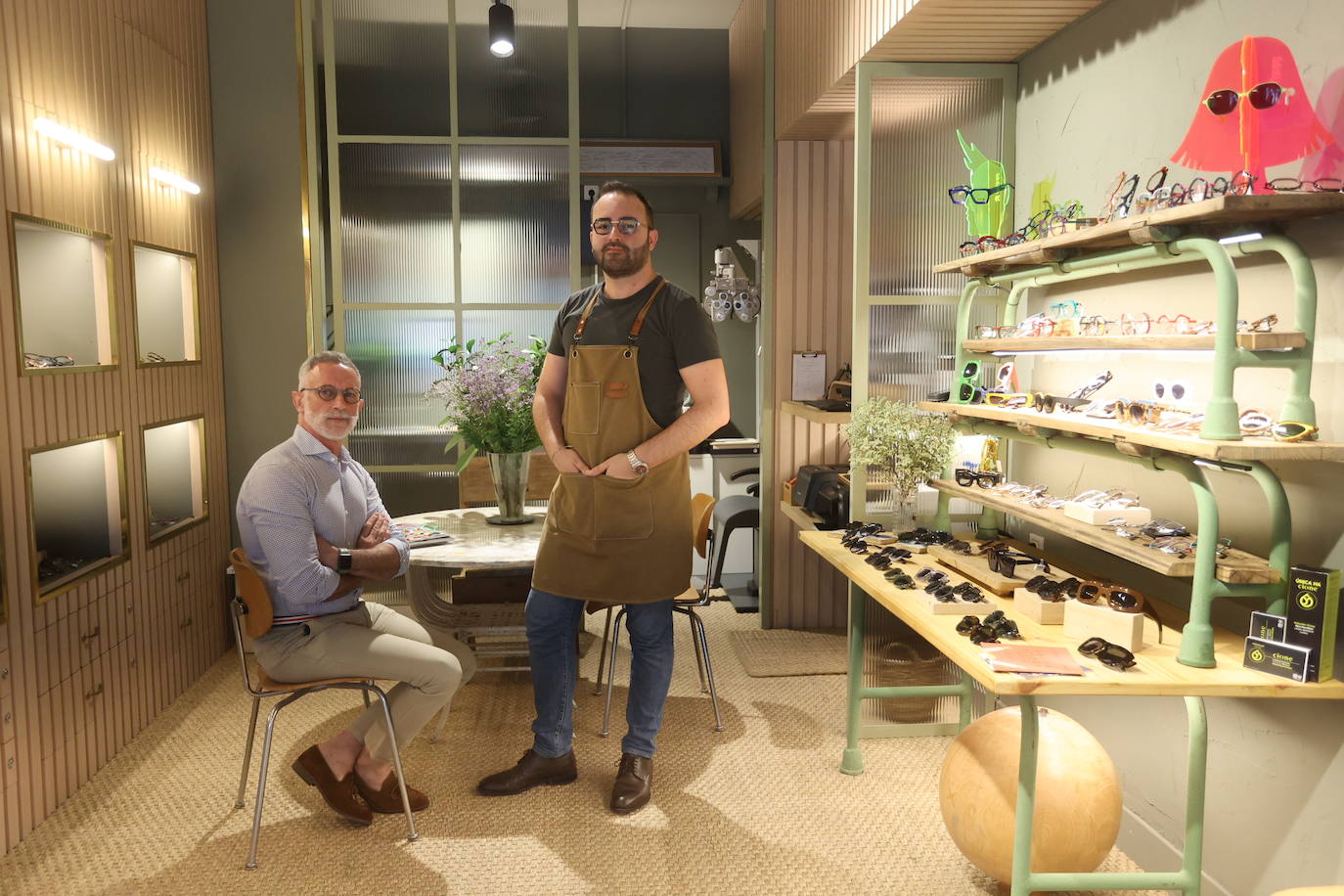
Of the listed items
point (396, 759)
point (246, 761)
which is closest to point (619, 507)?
point (396, 759)

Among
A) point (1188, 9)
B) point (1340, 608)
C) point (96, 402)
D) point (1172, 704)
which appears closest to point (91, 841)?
point (96, 402)

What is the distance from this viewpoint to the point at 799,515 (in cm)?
476

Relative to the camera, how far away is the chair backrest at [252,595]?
8.85 ft

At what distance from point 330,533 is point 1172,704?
2.36 meters

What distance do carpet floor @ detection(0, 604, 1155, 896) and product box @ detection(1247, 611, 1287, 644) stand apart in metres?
1.07

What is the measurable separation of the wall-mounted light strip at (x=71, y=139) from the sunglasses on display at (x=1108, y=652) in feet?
10.8

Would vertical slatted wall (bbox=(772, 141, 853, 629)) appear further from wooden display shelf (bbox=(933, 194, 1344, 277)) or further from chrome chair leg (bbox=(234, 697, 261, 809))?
chrome chair leg (bbox=(234, 697, 261, 809))

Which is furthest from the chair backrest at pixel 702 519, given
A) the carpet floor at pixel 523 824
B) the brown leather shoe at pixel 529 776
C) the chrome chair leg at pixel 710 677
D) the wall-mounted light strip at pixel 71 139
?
the wall-mounted light strip at pixel 71 139

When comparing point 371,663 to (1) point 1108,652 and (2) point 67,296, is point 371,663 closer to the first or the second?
(2) point 67,296

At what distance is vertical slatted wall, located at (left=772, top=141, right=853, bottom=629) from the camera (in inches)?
198

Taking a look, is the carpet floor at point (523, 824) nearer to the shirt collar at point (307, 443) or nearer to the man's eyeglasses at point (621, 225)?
the shirt collar at point (307, 443)

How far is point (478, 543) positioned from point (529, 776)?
0.82m

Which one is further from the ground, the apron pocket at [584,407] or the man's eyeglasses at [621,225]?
the man's eyeglasses at [621,225]

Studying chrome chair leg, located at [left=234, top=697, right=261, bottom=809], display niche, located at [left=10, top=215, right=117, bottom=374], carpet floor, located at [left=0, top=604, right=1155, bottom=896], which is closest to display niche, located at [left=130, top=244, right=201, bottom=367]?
display niche, located at [left=10, top=215, right=117, bottom=374]
